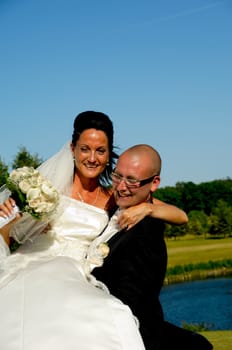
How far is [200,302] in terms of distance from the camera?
3562 cm

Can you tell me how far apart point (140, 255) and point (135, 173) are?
0.65 m

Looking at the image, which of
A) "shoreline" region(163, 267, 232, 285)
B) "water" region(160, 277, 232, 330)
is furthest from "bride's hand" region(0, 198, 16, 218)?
"shoreline" region(163, 267, 232, 285)

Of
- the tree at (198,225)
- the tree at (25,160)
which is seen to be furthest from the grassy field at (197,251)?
the tree at (25,160)

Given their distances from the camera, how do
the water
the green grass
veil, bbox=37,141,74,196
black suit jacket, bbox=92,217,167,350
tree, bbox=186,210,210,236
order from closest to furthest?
black suit jacket, bbox=92,217,167,350 < veil, bbox=37,141,74,196 < the green grass < the water < tree, bbox=186,210,210,236

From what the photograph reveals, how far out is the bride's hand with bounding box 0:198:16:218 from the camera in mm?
4926

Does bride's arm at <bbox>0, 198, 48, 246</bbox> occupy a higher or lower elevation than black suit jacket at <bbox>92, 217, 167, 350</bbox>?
higher

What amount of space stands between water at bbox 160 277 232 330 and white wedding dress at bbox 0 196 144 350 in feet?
70.3

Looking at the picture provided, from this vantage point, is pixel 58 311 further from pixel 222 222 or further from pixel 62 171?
pixel 222 222

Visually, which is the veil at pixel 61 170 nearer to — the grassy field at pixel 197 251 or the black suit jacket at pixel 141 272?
the black suit jacket at pixel 141 272

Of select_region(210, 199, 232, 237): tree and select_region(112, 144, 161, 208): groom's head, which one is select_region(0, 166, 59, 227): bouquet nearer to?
select_region(112, 144, 161, 208): groom's head

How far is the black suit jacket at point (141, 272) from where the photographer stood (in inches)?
169

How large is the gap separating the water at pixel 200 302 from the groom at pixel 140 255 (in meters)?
21.0

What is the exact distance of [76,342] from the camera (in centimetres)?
379

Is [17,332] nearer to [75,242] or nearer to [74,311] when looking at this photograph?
[74,311]
